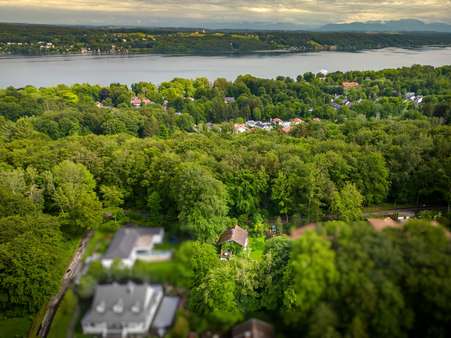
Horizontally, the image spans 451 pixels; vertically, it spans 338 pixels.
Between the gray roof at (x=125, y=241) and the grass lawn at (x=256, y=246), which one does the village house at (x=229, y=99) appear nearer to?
the grass lawn at (x=256, y=246)

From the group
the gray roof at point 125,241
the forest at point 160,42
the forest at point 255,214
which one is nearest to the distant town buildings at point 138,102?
the forest at point 255,214

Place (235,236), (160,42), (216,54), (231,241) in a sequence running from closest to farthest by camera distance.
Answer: (231,241)
(235,236)
(160,42)
(216,54)

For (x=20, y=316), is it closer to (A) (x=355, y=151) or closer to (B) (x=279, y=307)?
(B) (x=279, y=307)

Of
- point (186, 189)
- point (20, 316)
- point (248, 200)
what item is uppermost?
point (186, 189)

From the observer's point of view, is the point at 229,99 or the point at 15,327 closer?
the point at 15,327

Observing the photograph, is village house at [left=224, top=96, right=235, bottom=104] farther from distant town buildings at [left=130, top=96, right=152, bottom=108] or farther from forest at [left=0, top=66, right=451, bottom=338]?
forest at [left=0, top=66, right=451, bottom=338]

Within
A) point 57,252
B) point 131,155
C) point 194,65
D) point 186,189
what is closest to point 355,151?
point 186,189

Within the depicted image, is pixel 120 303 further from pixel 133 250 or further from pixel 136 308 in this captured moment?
pixel 133 250

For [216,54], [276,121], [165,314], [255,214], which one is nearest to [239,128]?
[276,121]

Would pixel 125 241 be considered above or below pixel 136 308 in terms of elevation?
above
